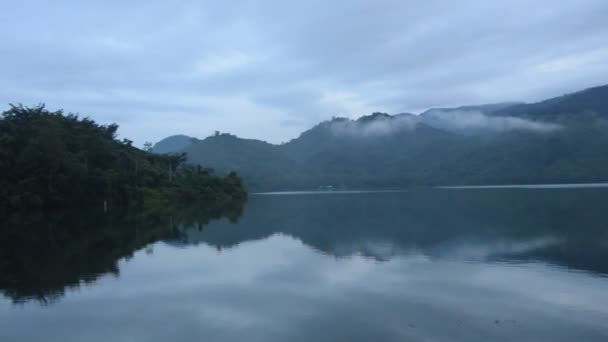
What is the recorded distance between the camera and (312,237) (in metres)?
28.1

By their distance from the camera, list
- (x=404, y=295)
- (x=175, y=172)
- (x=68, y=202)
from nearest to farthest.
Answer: (x=404, y=295) → (x=68, y=202) → (x=175, y=172)

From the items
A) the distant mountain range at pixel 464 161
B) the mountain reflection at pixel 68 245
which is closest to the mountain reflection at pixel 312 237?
the mountain reflection at pixel 68 245

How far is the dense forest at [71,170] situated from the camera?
47.6m

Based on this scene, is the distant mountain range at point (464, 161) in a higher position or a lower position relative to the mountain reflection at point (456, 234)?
higher

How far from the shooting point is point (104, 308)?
1281 cm

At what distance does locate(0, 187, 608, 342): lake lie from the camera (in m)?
10.8

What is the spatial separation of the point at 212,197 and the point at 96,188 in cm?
1888

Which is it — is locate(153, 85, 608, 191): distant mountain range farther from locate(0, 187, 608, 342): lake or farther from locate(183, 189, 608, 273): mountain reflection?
locate(0, 187, 608, 342): lake

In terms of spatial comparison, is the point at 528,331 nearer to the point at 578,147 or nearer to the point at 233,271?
the point at 233,271

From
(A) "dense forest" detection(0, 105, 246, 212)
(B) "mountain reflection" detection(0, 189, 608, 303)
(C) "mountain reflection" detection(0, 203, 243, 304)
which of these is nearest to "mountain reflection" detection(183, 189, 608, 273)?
(B) "mountain reflection" detection(0, 189, 608, 303)

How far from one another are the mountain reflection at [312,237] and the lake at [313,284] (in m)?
0.12

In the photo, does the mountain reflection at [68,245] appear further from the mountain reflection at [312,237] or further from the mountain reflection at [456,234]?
the mountain reflection at [456,234]

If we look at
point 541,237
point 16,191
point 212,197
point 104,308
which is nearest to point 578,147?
point 212,197

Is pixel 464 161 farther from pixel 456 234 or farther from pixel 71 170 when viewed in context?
pixel 456 234
